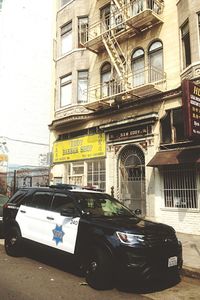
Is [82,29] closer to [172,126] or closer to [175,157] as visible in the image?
[172,126]

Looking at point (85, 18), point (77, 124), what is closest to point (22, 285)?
point (77, 124)

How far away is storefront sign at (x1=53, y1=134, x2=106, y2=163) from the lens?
1625 centimetres

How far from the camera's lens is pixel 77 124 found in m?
17.6

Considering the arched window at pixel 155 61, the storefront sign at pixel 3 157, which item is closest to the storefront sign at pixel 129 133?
the arched window at pixel 155 61

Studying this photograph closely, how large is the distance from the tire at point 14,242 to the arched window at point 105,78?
32.0 ft

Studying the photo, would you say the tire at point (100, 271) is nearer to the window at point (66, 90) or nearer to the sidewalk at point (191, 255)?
the sidewalk at point (191, 255)

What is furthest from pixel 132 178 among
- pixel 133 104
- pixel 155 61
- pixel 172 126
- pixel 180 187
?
pixel 155 61

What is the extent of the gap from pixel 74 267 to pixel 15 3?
2385 centimetres

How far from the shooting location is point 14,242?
852cm

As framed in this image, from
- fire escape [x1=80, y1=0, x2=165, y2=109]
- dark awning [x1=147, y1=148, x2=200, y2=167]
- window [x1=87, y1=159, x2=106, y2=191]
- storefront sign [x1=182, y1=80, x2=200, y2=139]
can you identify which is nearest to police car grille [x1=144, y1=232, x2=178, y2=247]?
storefront sign [x1=182, y1=80, x2=200, y2=139]

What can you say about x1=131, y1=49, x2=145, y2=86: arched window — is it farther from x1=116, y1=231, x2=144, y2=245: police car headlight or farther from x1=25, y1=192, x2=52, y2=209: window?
x1=116, y1=231, x2=144, y2=245: police car headlight

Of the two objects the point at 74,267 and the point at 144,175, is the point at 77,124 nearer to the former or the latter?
the point at 144,175

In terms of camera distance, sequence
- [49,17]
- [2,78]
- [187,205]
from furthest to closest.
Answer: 1. [49,17]
2. [2,78]
3. [187,205]

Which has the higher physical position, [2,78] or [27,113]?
[2,78]
